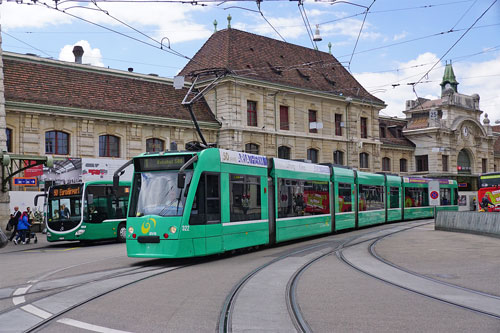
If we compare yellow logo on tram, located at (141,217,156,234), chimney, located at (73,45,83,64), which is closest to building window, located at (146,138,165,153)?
chimney, located at (73,45,83,64)

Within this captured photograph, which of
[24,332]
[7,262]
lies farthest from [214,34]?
[24,332]

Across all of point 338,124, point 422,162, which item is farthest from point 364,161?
point 422,162

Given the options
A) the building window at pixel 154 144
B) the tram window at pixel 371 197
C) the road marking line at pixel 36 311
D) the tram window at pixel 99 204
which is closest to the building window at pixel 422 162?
the tram window at pixel 371 197

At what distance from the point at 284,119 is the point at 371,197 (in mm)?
16185

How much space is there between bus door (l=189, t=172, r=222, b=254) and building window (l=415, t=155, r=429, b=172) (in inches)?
2057

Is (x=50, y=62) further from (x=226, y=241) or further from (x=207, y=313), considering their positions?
(x=207, y=313)

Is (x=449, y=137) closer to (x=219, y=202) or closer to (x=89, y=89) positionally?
(x=89, y=89)

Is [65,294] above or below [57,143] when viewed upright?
below

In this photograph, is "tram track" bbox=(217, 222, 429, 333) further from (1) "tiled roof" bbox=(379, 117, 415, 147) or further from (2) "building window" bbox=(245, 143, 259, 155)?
(1) "tiled roof" bbox=(379, 117, 415, 147)

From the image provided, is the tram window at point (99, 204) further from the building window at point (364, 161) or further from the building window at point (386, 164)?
the building window at point (386, 164)

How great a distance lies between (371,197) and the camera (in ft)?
98.1

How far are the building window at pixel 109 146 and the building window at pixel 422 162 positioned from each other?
38.3m

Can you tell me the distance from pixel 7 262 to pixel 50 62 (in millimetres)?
19853

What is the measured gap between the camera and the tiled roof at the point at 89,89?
107 ft
